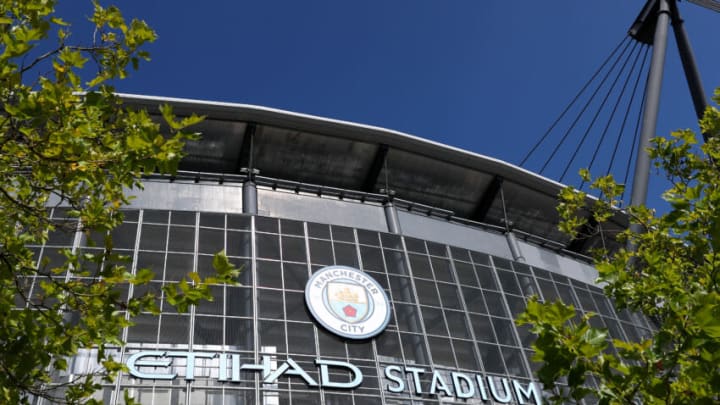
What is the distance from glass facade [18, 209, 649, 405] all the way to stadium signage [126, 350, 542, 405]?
0.14 m

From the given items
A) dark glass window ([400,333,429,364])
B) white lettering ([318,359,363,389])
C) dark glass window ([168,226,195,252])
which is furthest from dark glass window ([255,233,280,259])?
dark glass window ([400,333,429,364])

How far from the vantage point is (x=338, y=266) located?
2578 cm

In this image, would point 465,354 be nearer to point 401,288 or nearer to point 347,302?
point 401,288

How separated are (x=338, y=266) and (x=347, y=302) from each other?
151 centimetres

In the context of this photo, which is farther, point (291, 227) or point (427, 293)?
point (427, 293)

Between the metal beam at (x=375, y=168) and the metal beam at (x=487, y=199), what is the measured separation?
5.45 metres

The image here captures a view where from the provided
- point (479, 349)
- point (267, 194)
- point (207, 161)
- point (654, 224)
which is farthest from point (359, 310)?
point (654, 224)

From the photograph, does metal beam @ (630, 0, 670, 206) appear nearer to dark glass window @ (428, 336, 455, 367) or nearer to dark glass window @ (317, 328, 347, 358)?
dark glass window @ (428, 336, 455, 367)

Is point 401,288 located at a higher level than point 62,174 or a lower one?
higher

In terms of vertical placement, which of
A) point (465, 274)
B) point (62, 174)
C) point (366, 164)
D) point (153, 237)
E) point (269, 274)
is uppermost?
point (366, 164)

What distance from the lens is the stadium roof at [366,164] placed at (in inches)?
1142

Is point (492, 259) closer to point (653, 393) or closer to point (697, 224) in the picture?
point (697, 224)

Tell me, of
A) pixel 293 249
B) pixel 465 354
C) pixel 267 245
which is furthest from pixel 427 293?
pixel 267 245

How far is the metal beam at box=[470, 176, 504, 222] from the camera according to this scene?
3328cm
